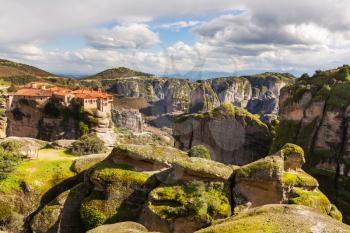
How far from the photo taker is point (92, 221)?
23469 mm

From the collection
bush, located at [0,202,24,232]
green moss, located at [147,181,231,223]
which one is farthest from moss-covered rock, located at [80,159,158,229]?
bush, located at [0,202,24,232]

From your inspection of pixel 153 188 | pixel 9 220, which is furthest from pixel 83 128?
pixel 153 188

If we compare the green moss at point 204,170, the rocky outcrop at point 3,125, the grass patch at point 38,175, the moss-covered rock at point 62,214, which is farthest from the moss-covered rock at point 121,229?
the rocky outcrop at point 3,125

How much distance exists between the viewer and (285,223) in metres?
9.53

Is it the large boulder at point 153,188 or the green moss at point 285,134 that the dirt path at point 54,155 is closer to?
the large boulder at point 153,188

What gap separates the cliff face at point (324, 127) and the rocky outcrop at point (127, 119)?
297ft

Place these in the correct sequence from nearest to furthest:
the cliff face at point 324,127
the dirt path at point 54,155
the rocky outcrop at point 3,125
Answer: the dirt path at point 54,155 → the cliff face at point 324,127 → the rocky outcrop at point 3,125

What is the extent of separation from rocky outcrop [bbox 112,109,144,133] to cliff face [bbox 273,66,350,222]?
90.6 metres

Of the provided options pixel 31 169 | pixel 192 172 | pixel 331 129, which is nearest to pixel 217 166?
pixel 192 172

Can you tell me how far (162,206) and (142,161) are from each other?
4.91 meters

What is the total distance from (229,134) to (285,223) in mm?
61010

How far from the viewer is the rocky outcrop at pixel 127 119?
14788 cm

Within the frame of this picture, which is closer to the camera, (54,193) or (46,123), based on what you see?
(54,193)

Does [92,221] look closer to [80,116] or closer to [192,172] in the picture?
[192,172]
